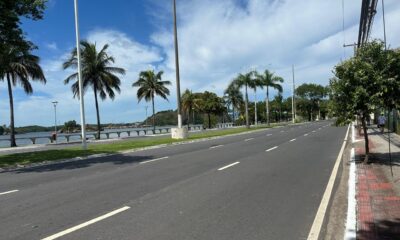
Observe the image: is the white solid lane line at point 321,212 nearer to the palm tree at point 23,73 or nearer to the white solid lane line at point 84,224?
the white solid lane line at point 84,224

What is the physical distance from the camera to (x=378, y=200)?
8.38m

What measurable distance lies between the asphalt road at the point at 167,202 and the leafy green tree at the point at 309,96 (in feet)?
376

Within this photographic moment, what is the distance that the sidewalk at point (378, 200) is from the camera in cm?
628

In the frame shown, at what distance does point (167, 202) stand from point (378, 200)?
428cm

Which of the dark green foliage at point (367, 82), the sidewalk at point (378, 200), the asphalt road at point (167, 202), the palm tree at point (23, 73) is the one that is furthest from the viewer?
the palm tree at point (23, 73)

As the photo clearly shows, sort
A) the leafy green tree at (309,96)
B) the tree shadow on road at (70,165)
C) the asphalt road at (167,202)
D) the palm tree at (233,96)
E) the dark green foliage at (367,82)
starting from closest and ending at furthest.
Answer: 1. the asphalt road at (167,202)
2. the dark green foliage at (367,82)
3. the tree shadow on road at (70,165)
4. the palm tree at (233,96)
5. the leafy green tree at (309,96)

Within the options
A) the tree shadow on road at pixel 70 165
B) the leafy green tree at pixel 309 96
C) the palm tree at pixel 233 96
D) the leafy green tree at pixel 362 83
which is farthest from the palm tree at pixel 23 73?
the leafy green tree at pixel 309 96

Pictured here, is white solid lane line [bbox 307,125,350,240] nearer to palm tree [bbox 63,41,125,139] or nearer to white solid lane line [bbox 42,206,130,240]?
white solid lane line [bbox 42,206,130,240]

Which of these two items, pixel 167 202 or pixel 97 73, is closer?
pixel 167 202

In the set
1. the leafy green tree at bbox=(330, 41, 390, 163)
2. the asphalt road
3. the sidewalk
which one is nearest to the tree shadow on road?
the asphalt road

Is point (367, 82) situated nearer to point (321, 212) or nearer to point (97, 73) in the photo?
point (321, 212)

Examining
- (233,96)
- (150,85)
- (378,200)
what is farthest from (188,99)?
(378,200)

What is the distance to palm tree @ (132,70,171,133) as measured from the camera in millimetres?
61281

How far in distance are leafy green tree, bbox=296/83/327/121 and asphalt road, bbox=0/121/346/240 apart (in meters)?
115
